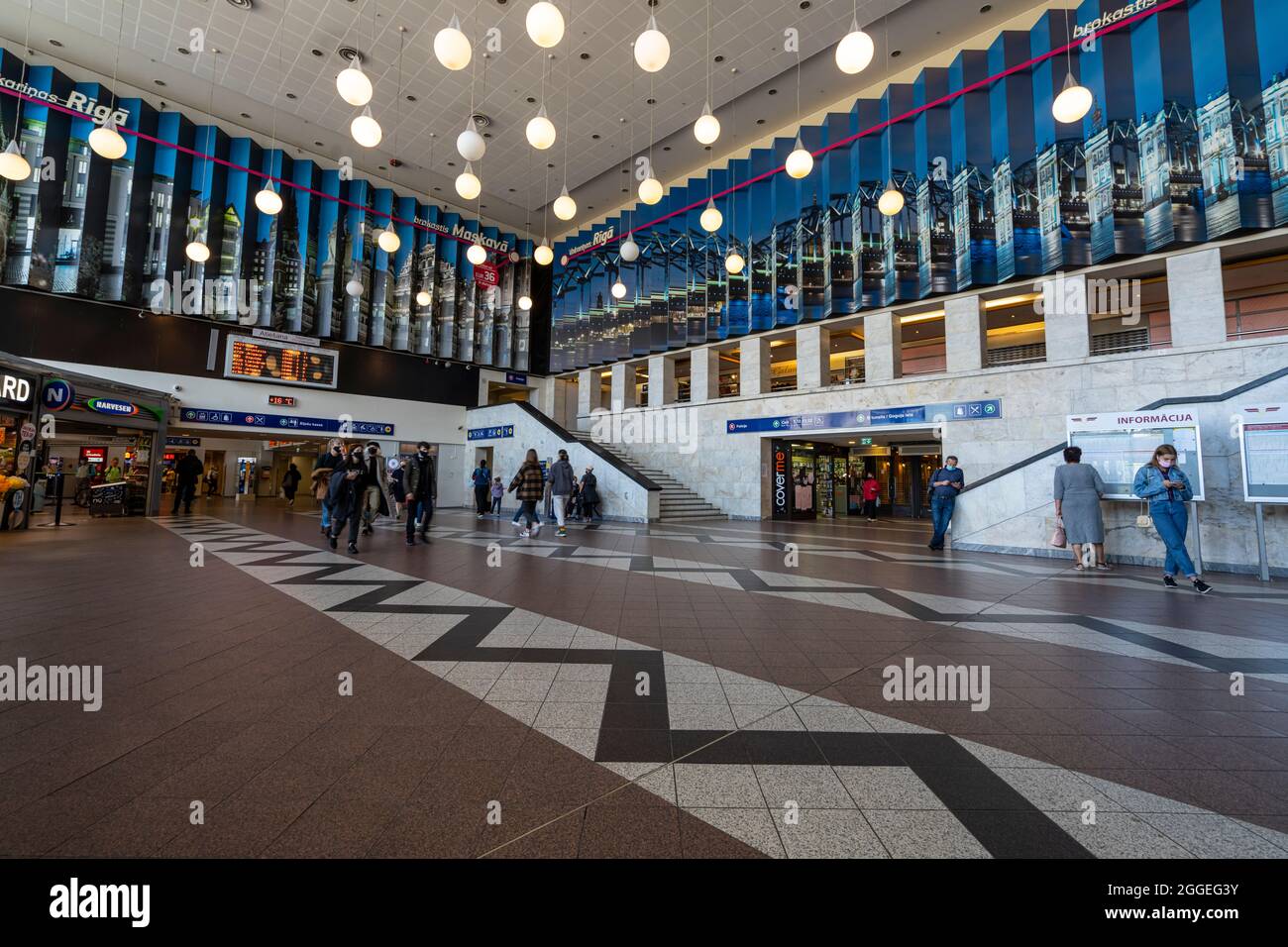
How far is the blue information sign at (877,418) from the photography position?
11039 millimetres

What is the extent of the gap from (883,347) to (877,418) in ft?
6.23

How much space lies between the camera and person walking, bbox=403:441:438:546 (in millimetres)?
8344

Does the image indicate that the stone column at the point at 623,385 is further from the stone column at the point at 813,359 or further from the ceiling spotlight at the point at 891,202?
the ceiling spotlight at the point at 891,202

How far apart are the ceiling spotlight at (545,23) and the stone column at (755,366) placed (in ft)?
38.1

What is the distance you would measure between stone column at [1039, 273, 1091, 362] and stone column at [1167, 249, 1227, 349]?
49.1 inches

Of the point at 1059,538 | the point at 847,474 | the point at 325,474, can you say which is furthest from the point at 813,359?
the point at 325,474

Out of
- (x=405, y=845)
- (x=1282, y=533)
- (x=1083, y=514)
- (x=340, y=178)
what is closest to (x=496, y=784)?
(x=405, y=845)

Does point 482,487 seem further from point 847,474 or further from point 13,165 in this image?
point 847,474

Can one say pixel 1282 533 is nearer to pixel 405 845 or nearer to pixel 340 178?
pixel 405 845

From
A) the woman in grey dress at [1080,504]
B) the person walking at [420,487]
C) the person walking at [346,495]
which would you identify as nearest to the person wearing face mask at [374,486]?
the person walking at [420,487]

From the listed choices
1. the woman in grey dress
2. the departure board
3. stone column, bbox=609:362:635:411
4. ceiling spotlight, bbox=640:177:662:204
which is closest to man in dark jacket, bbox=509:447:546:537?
ceiling spotlight, bbox=640:177:662:204

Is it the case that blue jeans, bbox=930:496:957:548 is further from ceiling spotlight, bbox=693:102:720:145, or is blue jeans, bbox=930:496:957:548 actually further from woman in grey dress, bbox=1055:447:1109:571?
ceiling spotlight, bbox=693:102:720:145

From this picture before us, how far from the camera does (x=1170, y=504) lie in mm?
5648

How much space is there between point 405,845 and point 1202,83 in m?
15.4
